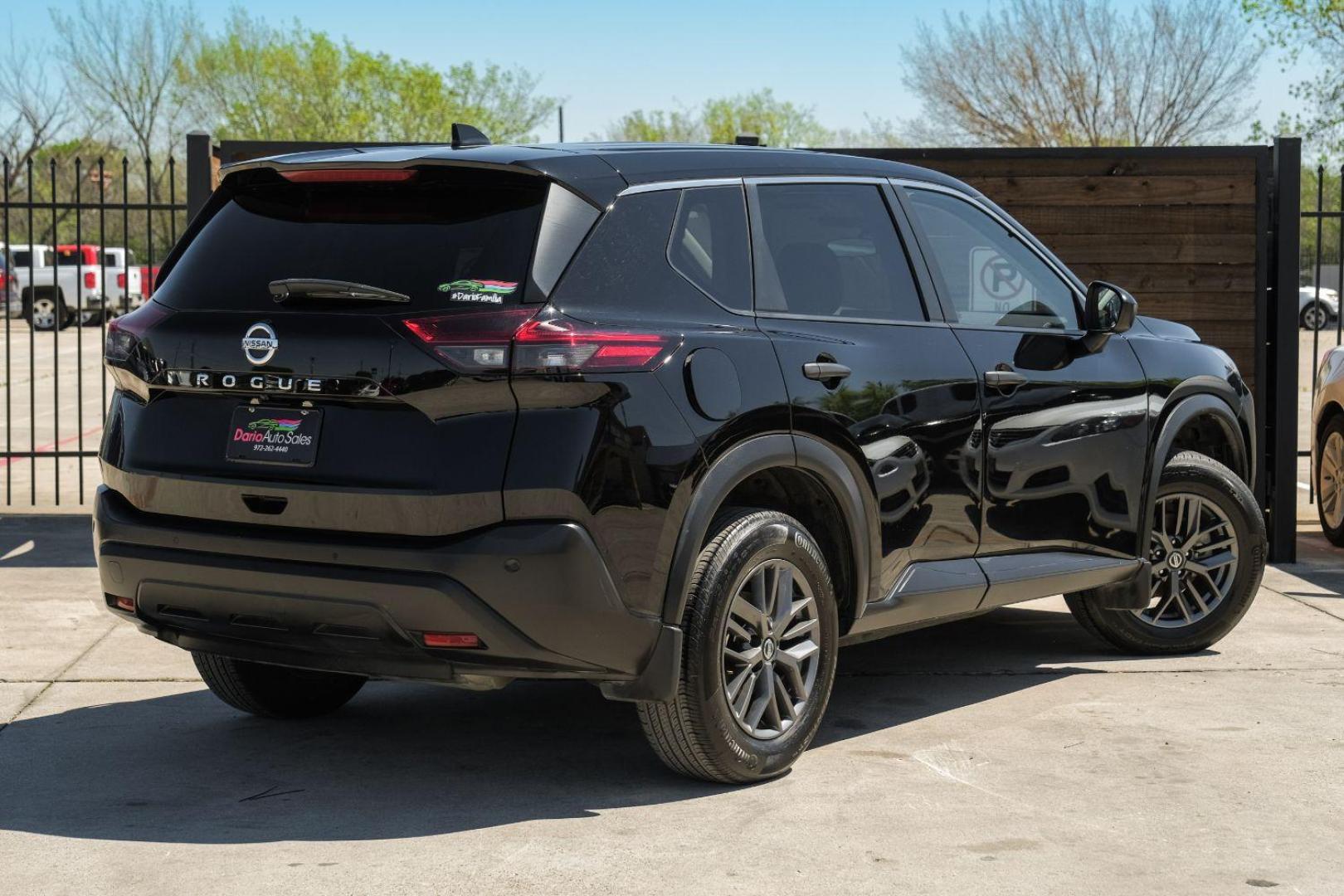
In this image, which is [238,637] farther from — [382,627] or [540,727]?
[540,727]

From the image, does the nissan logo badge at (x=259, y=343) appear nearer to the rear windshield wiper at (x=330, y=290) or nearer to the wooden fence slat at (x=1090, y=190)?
the rear windshield wiper at (x=330, y=290)

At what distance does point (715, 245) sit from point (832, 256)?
23.4 inches

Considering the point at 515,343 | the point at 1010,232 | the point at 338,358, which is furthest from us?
the point at 1010,232

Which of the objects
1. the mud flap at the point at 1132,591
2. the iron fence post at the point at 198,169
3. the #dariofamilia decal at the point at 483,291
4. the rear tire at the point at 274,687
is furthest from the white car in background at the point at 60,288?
the #dariofamilia decal at the point at 483,291

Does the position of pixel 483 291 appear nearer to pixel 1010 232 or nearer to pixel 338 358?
pixel 338 358

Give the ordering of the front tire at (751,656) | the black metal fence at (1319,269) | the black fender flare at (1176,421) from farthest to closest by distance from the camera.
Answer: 1. the black metal fence at (1319,269)
2. the black fender flare at (1176,421)
3. the front tire at (751,656)

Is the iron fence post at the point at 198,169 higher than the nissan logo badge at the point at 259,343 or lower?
higher

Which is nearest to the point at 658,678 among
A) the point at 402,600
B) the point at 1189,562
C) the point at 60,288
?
the point at 402,600

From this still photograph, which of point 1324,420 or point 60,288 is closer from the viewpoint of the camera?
point 1324,420

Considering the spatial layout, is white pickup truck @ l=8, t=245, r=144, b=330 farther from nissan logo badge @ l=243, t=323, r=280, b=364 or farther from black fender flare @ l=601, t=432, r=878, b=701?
black fender flare @ l=601, t=432, r=878, b=701

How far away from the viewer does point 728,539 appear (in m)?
4.92

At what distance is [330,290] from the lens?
15.4 feet

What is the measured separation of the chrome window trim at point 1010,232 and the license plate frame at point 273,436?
90.7 inches

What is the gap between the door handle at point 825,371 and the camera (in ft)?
17.1
